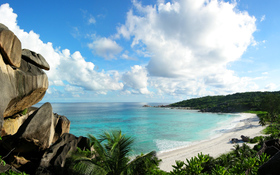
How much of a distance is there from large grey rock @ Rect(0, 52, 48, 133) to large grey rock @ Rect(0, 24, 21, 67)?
1.23 ft

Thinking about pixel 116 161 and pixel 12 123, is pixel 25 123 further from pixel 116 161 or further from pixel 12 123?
pixel 116 161

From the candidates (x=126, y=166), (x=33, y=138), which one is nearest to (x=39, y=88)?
(x=33, y=138)

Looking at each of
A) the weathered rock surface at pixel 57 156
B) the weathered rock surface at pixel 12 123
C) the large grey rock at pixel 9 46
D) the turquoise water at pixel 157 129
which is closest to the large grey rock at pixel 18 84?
the large grey rock at pixel 9 46

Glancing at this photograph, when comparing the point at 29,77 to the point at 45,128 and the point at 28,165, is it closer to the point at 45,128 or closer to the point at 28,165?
the point at 45,128

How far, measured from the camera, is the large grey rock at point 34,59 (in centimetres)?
1225

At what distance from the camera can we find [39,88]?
12.0 m

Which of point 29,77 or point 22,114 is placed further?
point 22,114

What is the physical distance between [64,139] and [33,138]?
91.8 inches

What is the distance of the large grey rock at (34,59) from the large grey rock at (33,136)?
395cm

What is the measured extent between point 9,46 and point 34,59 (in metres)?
3.45

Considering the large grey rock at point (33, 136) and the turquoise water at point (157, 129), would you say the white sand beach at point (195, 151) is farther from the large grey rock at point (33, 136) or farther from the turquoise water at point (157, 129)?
the large grey rock at point (33, 136)

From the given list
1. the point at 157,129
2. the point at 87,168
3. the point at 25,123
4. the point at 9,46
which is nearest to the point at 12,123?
the point at 25,123

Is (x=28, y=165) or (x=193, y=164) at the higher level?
(x=193, y=164)

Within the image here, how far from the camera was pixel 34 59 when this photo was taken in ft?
41.6
